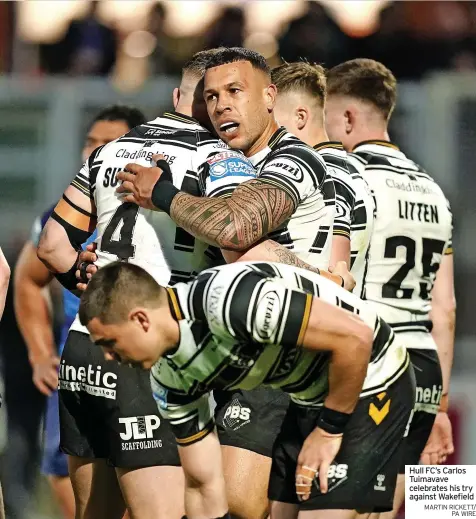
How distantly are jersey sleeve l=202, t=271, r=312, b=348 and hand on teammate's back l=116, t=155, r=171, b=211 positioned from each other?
0.74m

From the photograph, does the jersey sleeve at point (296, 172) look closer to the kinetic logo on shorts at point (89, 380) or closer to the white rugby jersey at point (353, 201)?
the white rugby jersey at point (353, 201)

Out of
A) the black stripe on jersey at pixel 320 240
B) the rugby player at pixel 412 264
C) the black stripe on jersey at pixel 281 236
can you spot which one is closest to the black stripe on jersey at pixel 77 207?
the black stripe on jersey at pixel 281 236

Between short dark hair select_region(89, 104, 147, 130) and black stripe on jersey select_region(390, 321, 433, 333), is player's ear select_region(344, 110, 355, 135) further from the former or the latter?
short dark hair select_region(89, 104, 147, 130)

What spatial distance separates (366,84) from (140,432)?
227cm

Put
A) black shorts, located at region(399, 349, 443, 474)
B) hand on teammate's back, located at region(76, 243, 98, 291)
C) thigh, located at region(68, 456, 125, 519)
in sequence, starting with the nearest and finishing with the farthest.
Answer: hand on teammate's back, located at region(76, 243, 98, 291) → thigh, located at region(68, 456, 125, 519) → black shorts, located at region(399, 349, 443, 474)

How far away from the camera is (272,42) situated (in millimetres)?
8328

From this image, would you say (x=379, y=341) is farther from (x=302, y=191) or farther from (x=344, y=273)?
(x=302, y=191)

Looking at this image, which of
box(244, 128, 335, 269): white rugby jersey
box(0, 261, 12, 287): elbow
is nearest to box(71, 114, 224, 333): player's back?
box(244, 128, 335, 269): white rugby jersey

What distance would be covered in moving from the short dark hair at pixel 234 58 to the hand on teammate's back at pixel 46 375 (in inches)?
92.8

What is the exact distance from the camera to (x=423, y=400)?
5.07 metres

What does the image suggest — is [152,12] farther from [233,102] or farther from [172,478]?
[172,478]

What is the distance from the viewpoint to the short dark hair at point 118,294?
3398mm

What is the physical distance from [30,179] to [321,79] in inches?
130

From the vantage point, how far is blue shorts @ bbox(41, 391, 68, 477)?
6141mm
